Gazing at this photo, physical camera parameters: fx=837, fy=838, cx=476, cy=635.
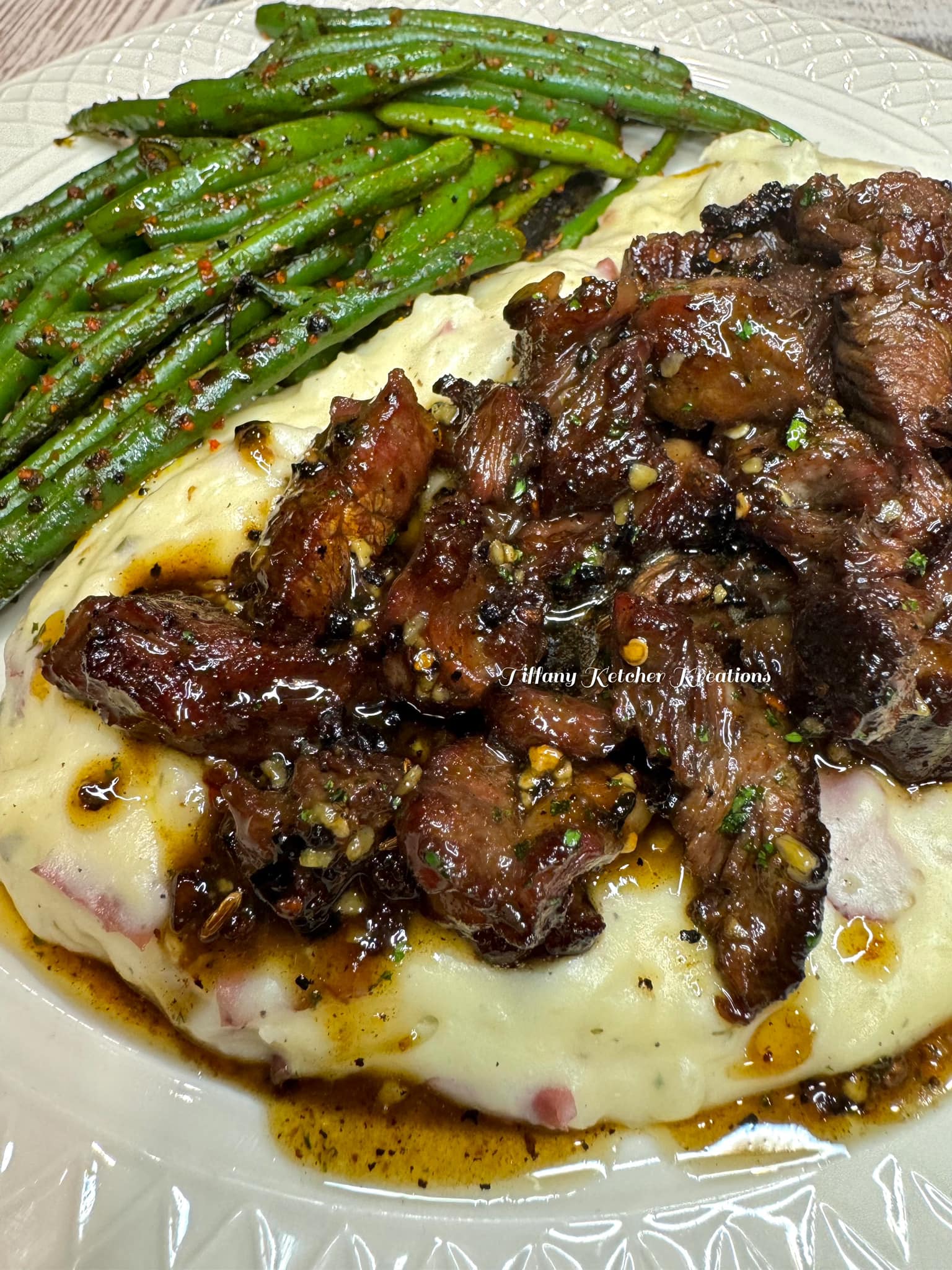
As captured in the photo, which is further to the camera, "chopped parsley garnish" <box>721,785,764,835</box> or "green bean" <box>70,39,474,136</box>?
"green bean" <box>70,39,474,136</box>

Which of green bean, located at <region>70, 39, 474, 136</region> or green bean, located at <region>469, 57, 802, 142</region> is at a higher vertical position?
green bean, located at <region>70, 39, 474, 136</region>

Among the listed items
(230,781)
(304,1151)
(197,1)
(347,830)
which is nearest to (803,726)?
(347,830)

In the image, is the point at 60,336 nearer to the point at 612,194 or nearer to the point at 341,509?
the point at 341,509

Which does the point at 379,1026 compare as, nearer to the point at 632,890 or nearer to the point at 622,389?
the point at 632,890

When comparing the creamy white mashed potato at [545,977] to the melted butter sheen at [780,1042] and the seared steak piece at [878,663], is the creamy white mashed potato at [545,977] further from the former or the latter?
the seared steak piece at [878,663]

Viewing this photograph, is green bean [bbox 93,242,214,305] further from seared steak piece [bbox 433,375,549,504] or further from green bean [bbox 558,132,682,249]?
seared steak piece [bbox 433,375,549,504]

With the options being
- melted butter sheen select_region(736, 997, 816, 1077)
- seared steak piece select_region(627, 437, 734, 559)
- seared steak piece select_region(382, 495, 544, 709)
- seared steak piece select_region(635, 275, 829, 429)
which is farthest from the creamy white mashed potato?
seared steak piece select_region(635, 275, 829, 429)
